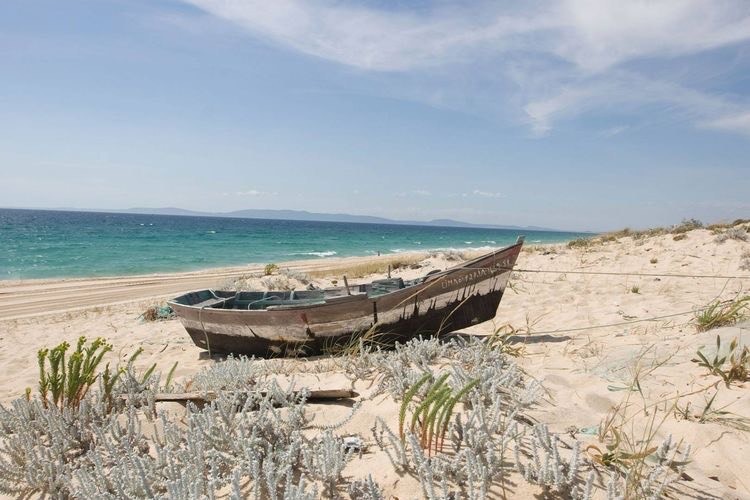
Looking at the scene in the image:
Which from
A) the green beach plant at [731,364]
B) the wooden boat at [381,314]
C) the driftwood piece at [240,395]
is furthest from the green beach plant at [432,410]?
the wooden boat at [381,314]

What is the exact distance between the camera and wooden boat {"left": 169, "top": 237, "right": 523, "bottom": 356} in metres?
5.80

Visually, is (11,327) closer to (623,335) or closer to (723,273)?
(623,335)

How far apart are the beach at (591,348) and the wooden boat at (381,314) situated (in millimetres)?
423

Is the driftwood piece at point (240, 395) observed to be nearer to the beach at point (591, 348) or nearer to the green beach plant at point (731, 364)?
the beach at point (591, 348)

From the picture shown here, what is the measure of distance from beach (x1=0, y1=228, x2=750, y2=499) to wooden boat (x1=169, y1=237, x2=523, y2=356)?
16.6 inches

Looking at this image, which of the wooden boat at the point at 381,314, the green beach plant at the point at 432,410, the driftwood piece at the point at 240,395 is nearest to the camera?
the green beach plant at the point at 432,410

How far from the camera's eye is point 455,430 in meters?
2.72

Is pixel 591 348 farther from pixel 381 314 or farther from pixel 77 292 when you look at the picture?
pixel 77 292

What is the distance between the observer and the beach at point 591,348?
2.71m

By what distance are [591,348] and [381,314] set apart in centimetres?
256

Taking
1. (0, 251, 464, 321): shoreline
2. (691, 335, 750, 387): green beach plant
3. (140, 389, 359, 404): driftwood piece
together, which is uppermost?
(691, 335, 750, 387): green beach plant

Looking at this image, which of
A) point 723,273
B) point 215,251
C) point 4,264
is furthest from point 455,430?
point 215,251

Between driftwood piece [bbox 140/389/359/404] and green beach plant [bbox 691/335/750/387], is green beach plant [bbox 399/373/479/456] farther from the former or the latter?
green beach plant [bbox 691/335/750/387]

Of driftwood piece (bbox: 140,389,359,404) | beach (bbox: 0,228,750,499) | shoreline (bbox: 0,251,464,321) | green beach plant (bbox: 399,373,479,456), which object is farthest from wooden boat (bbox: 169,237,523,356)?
shoreline (bbox: 0,251,464,321)
